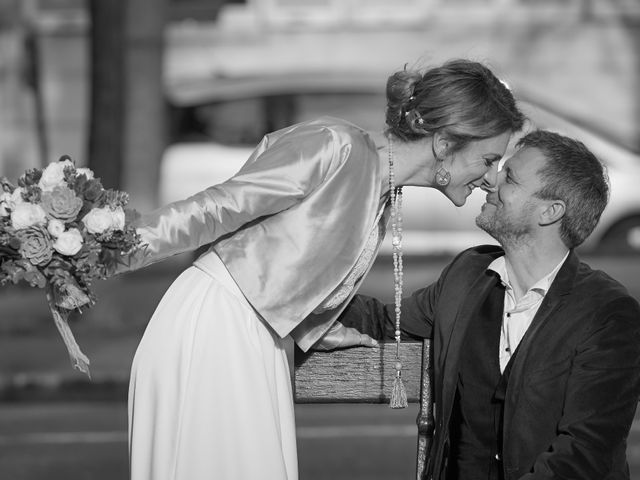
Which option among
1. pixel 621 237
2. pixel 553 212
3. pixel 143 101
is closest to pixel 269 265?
pixel 553 212

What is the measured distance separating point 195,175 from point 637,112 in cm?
493

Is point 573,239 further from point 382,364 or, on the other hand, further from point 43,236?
point 43,236

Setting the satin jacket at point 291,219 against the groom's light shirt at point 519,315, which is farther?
the groom's light shirt at point 519,315

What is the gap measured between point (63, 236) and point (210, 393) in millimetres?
545

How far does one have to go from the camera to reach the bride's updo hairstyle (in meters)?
3.24

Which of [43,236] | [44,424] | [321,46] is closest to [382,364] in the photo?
[43,236]

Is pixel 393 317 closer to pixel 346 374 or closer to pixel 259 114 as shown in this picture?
pixel 346 374

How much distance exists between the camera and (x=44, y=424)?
308 inches

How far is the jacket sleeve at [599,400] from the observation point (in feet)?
9.68

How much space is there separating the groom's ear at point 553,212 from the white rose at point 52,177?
4.12ft

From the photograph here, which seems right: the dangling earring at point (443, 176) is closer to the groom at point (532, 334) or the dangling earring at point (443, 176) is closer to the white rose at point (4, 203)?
the groom at point (532, 334)

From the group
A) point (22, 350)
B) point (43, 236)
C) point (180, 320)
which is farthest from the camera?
point (22, 350)

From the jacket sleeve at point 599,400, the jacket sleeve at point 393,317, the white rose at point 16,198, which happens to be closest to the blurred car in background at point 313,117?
the jacket sleeve at point 393,317

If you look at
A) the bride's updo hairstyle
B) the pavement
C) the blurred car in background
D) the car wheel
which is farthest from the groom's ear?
the car wheel
